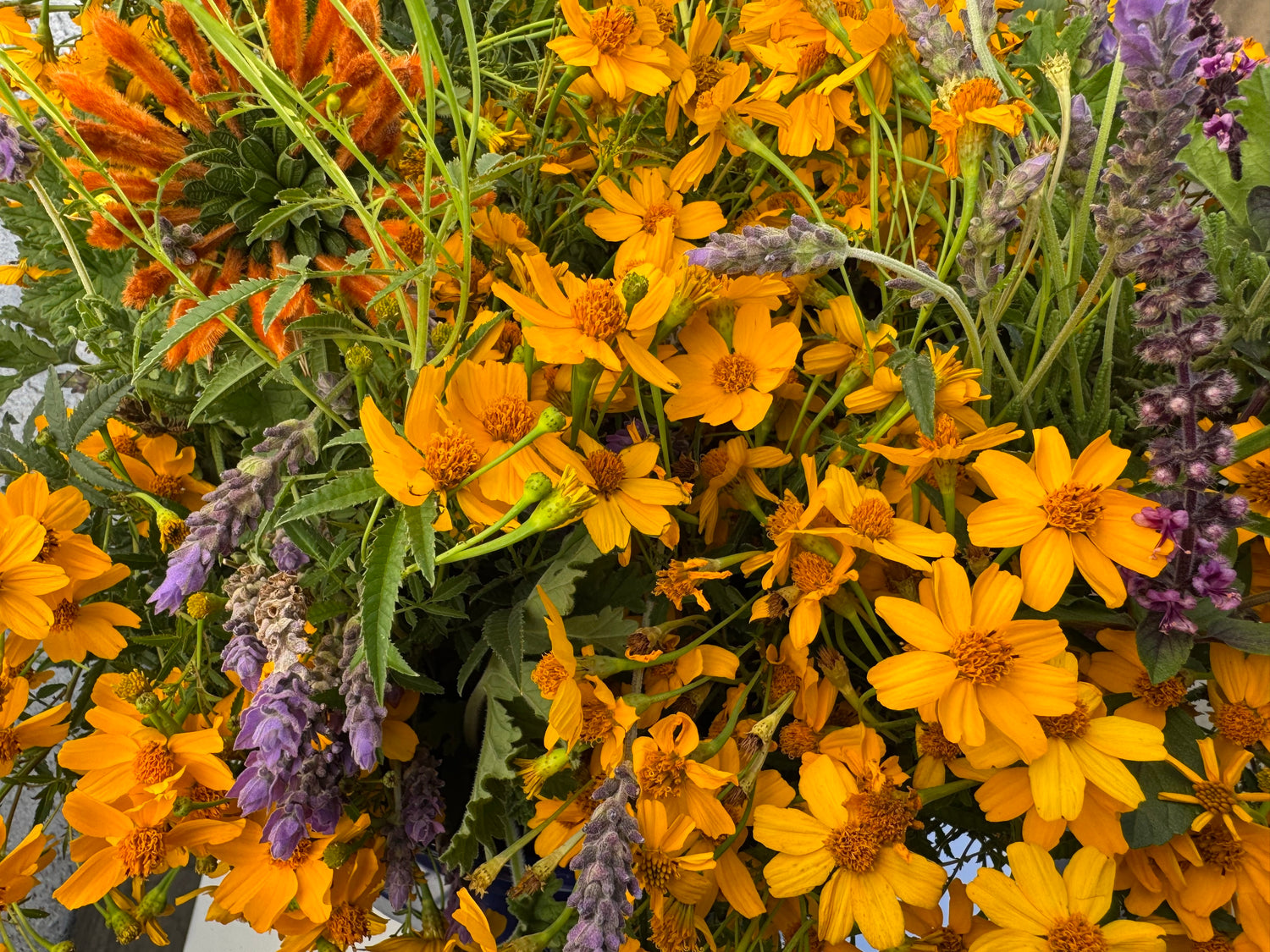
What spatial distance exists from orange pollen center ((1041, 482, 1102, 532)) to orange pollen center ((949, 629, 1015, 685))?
1.9 inches

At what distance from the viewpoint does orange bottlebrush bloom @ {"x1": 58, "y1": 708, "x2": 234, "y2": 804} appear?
0.39 metres

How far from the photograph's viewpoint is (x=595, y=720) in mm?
370

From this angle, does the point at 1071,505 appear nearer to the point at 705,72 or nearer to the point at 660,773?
the point at 660,773

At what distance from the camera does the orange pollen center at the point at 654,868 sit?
36 centimetres

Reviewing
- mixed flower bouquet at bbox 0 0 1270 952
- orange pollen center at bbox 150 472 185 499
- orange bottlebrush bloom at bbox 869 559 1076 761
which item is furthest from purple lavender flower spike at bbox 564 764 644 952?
orange pollen center at bbox 150 472 185 499

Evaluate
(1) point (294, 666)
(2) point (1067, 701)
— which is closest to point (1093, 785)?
(2) point (1067, 701)

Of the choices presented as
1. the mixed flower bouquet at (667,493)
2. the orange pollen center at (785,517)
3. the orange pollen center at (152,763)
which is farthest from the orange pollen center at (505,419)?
the orange pollen center at (152,763)

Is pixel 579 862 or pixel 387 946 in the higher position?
pixel 579 862

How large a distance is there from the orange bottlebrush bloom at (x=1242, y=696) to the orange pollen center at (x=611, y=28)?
36 centimetres

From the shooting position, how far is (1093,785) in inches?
13.1

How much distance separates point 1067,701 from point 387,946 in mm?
333

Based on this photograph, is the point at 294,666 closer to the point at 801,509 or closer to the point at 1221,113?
the point at 801,509

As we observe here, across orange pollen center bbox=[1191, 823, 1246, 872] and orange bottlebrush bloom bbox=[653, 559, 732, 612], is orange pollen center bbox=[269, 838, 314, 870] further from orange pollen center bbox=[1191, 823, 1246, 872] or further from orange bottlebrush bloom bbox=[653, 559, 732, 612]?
orange pollen center bbox=[1191, 823, 1246, 872]

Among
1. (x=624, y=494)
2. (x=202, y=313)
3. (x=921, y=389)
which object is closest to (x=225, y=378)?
(x=202, y=313)
